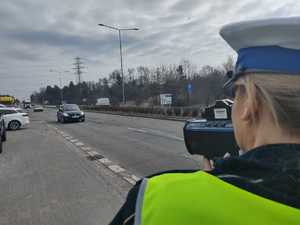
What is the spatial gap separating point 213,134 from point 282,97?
1.00 metres

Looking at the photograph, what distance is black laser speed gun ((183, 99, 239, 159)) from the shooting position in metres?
1.91

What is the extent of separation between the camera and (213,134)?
1.97m

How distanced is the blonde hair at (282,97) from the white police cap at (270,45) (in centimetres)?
2

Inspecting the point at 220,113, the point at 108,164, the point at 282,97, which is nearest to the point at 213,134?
the point at 220,113

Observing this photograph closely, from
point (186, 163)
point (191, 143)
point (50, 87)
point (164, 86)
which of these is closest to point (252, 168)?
point (191, 143)

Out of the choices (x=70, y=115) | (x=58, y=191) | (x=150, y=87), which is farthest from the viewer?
(x=150, y=87)

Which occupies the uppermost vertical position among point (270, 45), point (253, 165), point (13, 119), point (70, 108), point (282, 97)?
point (270, 45)

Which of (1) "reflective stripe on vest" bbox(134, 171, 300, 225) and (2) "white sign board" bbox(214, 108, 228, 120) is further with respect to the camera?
(2) "white sign board" bbox(214, 108, 228, 120)

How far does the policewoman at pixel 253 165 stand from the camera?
85 cm

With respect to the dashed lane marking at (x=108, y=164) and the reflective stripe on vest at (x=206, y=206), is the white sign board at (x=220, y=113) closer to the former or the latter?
the reflective stripe on vest at (x=206, y=206)

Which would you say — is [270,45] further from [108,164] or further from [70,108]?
[70,108]

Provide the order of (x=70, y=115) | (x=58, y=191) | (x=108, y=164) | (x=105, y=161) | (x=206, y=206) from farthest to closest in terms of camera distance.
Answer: (x=70, y=115) → (x=105, y=161) → (x=108, y=164) → (x=58, y=191) → (x=206, y=206)

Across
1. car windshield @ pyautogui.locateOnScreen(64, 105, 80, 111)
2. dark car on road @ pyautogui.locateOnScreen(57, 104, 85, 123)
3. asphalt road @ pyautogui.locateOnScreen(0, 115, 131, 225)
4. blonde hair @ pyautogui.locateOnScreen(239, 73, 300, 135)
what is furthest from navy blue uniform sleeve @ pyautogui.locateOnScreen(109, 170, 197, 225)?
car windshield @ pyautogui.locateOnScreen(64, 105, 80, 111)

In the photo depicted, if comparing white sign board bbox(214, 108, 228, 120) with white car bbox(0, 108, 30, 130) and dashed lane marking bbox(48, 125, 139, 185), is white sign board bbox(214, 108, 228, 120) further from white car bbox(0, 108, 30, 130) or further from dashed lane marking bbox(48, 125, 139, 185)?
white car bbox(0, 108, 30, 130)
